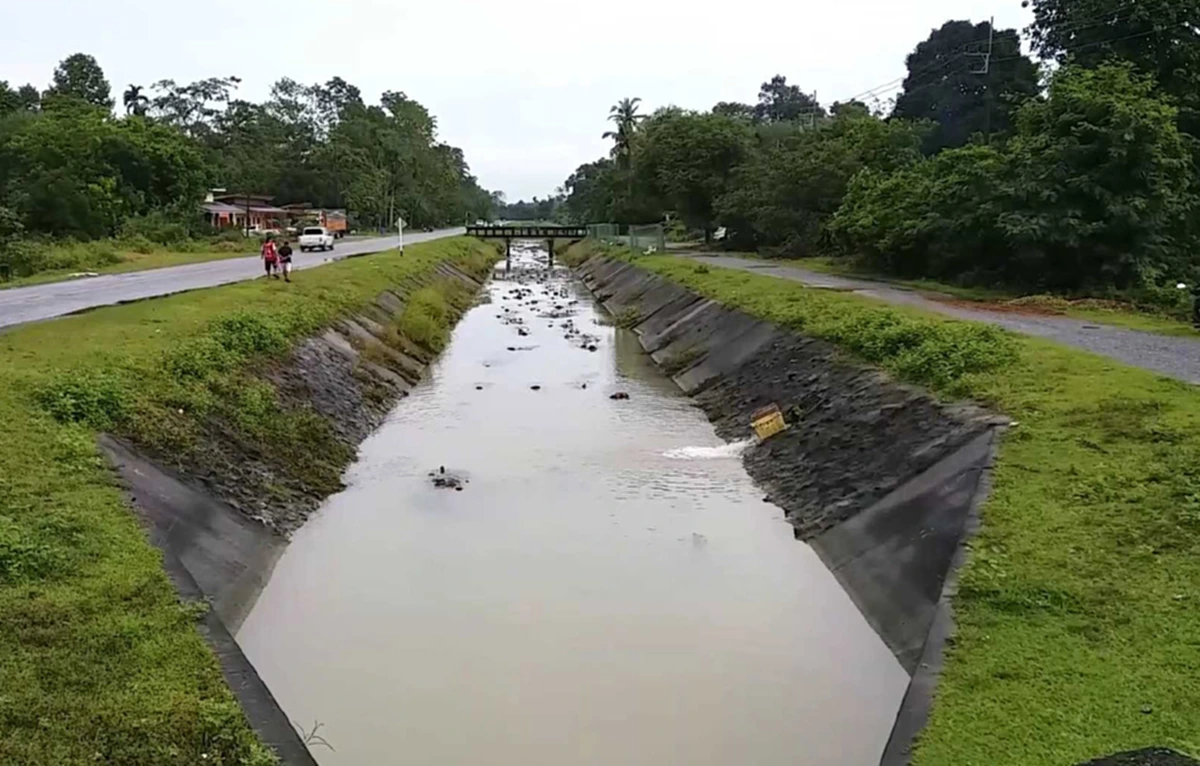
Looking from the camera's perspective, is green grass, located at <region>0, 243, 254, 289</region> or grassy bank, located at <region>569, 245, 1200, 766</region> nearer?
grassy bank, located at <region>569, 245, 1200, 766</region>

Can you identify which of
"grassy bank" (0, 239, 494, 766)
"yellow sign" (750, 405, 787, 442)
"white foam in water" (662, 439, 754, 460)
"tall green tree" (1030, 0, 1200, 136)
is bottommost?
"white foam in water" (662, 439, 754, 460)

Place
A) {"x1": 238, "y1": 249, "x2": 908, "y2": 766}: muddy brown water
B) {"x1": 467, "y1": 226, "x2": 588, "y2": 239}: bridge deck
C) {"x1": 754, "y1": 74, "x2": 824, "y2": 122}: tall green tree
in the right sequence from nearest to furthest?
{"x1": 238, "y1": 249, "x2": 908, "y2": 766}: muddy brown water < {"x1": 467, "y1": 226, "x2": 588, "y2": 239}: bridge deck < {"x1": 754, "y1": 74, "x2": 824, "y2": 122}: tall green tree

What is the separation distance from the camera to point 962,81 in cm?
7588

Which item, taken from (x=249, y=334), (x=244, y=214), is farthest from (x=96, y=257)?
(x=244, y=214)

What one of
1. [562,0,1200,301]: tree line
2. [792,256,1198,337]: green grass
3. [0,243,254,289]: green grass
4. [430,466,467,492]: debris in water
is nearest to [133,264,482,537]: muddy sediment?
[430,466,467,492]: debris in water

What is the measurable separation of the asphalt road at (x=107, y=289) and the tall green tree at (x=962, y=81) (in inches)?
1700

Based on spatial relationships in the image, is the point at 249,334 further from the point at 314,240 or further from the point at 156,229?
the point at 314,240

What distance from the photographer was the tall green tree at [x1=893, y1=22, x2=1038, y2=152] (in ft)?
212

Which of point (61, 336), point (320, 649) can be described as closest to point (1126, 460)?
point (320, 649)

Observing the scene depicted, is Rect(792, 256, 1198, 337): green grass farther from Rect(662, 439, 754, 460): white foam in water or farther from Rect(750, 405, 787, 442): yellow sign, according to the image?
Rect(662, 439, 754, 460): white foam in water

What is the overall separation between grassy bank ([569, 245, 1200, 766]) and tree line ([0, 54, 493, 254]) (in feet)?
124

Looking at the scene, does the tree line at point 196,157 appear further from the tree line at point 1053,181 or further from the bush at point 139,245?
the tree line at point 1053,181

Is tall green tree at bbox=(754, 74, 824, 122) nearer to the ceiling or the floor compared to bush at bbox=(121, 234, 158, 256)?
nearer to the ceiling

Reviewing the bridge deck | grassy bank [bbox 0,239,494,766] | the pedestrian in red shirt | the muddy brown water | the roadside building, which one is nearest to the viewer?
grassy bank [bbox 0,239,494,766]
